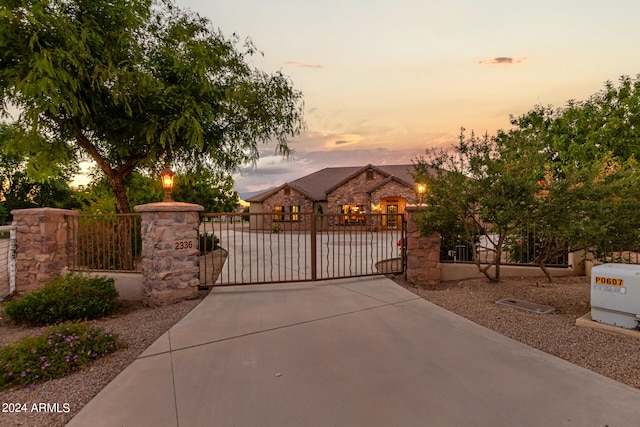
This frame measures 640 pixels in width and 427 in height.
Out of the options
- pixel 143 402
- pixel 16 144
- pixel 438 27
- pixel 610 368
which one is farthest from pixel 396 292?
pixel 16 144

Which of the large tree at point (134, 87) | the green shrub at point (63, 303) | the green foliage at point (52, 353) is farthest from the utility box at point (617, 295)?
the large tree at point (134, 87)

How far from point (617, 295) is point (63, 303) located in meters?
9.15

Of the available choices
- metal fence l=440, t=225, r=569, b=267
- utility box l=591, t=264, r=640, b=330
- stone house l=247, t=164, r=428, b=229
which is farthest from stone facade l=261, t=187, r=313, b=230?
utility box l=591, t=264, r=640, b=330

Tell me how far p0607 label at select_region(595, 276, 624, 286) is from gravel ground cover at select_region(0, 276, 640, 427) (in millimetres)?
743

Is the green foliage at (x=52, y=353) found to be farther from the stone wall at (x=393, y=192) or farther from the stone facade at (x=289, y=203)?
the stone wall at (x=393, y=192)

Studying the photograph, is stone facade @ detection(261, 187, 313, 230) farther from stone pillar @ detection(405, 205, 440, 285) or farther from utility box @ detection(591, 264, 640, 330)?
utility box @ detection(591, 264, 640, 330)

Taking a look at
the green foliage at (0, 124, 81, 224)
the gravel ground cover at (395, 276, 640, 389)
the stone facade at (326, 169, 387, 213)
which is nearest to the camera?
the gravel ground cover at (395, 276, 640, 389)

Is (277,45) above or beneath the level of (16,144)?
above

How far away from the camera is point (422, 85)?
12938 millimetres

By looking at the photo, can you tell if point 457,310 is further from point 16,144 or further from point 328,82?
point 16,144

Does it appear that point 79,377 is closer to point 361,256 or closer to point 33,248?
point 33,248

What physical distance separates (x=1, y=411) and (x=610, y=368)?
6.39 meters

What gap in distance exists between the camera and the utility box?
13.7ft

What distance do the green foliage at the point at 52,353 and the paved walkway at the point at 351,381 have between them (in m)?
0.63
